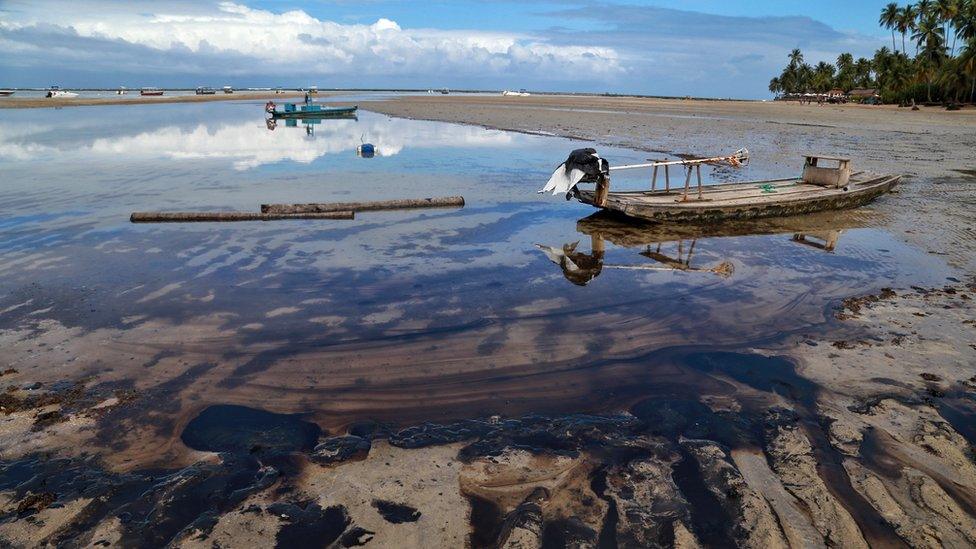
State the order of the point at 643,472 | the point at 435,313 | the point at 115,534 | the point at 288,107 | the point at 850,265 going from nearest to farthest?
the point at 115,534
the point at 643,472
the point at 435,313
the point at 850,265
the point at 288,107

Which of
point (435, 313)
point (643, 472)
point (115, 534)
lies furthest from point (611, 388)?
point (115, 534)

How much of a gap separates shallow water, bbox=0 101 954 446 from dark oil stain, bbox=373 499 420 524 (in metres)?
1.30

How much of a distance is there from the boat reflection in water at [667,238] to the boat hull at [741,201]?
0.92 feet

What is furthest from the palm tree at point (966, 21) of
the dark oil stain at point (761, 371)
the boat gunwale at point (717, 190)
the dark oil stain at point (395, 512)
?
the dark oil stain at point (395, 512)

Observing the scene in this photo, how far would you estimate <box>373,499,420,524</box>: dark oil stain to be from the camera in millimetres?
4395

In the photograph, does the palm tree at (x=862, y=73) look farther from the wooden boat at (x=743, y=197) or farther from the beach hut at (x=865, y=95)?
the wooden boat at (x=743, y=197)

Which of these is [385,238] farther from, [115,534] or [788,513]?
[788,513]

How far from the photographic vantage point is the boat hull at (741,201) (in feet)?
45.9

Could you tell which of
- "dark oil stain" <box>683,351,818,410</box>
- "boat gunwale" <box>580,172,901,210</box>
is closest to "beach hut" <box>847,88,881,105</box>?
"boat gunwale" <box>580,172,901,210</box>

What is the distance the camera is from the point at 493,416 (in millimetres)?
5895

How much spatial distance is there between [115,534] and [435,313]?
5.13 m

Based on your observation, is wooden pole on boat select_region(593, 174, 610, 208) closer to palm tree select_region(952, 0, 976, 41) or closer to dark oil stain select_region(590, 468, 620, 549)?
dark oil stain select_region(590, 468, 620, 549)

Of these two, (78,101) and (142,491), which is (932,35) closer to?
(142,491)

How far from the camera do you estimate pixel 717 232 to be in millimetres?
14008
